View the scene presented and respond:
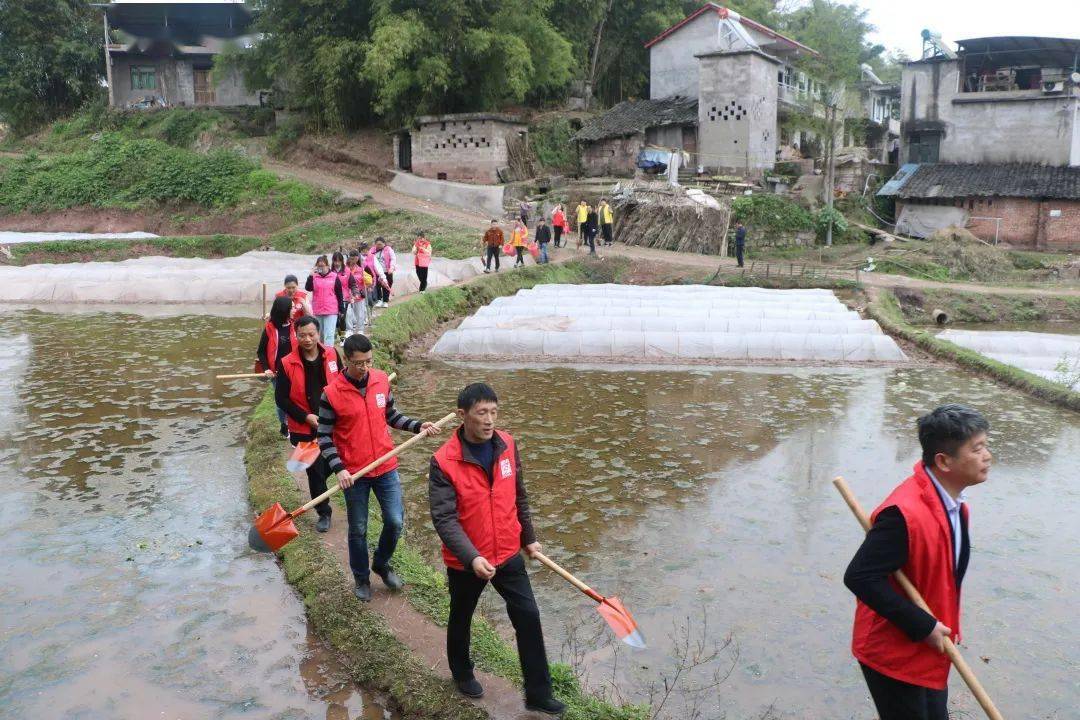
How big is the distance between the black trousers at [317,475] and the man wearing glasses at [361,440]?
1033 millimetres

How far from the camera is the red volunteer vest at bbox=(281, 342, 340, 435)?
268 inches

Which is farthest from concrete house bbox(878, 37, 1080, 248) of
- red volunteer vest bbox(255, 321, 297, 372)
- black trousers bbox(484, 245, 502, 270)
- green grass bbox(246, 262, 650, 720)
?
red volunteer vest bbox(255, 321, 297, 372)

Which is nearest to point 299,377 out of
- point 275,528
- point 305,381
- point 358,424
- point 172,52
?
point 305,381

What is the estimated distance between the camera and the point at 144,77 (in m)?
40.8

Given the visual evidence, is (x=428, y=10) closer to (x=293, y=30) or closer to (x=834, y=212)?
(x=293, y=30)

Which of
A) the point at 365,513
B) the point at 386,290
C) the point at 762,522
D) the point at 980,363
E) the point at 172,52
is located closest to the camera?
the point at 365,513

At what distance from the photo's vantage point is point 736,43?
3316 cm

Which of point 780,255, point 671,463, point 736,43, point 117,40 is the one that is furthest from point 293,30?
point 671,463

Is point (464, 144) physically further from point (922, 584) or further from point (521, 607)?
point (922, 584)

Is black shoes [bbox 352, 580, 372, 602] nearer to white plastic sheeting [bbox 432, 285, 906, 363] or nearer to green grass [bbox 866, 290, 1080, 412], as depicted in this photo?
white plastic sheeting [bbox 432, 285, 906, 363]

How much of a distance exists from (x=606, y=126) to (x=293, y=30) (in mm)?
12148

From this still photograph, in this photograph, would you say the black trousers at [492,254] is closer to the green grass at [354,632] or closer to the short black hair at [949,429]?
the green grass at [354,632]

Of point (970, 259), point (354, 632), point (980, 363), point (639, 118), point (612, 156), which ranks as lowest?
point (354, 632)

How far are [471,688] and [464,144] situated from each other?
29.4 m
